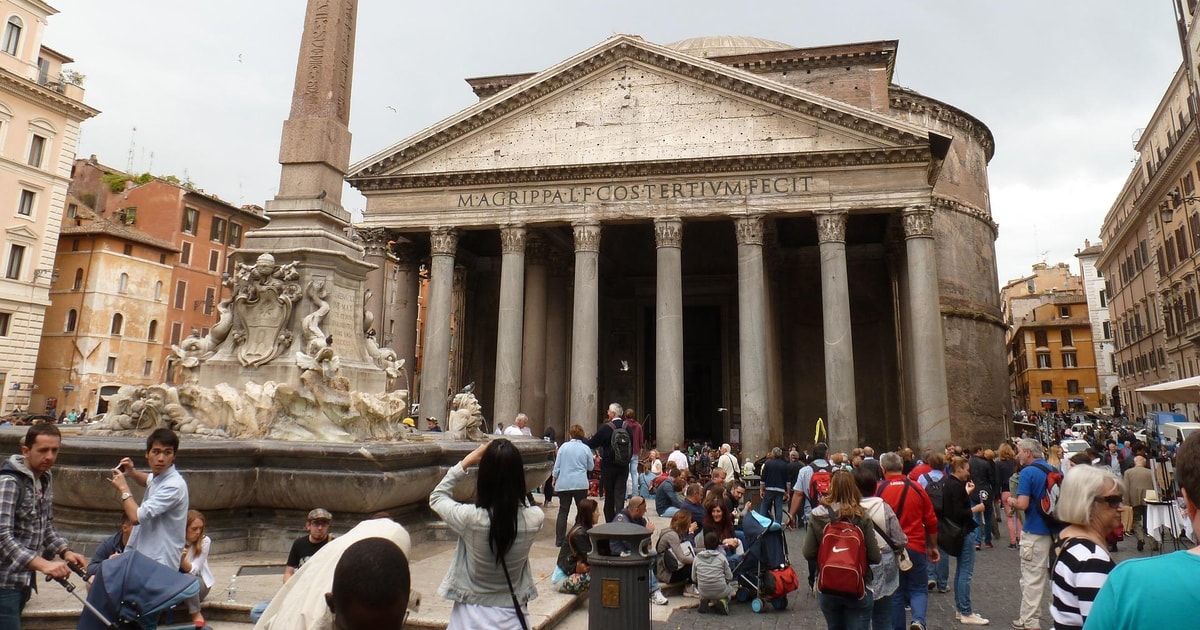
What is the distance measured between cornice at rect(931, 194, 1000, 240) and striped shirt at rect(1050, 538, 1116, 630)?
29.2m

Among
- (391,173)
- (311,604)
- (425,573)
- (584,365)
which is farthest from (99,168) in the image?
(311,604)

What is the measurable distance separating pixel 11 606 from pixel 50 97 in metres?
30.3

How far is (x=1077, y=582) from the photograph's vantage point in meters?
2.53

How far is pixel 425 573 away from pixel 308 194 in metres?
3.87

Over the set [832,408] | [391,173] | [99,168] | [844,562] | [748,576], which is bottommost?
[748,576]

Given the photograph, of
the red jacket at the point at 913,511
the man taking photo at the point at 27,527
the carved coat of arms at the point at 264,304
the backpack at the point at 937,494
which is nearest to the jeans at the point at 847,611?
the red jacket at the point at 913,511

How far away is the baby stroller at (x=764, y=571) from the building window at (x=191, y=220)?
3429cm

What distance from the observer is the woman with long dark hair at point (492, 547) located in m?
2.50

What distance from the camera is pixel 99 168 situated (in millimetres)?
36562

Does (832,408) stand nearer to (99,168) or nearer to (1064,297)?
(99,168)

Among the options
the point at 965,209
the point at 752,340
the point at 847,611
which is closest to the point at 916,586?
the point at 847,611

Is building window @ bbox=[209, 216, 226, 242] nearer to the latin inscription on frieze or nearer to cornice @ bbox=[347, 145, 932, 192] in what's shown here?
cornice @ bbox=[347, 145, 932, 192]

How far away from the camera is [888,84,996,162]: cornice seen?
30156mm

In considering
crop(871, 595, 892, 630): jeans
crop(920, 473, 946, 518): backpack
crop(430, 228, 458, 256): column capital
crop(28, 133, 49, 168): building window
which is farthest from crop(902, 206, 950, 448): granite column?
crop(28, 133, 49, 168): building window
